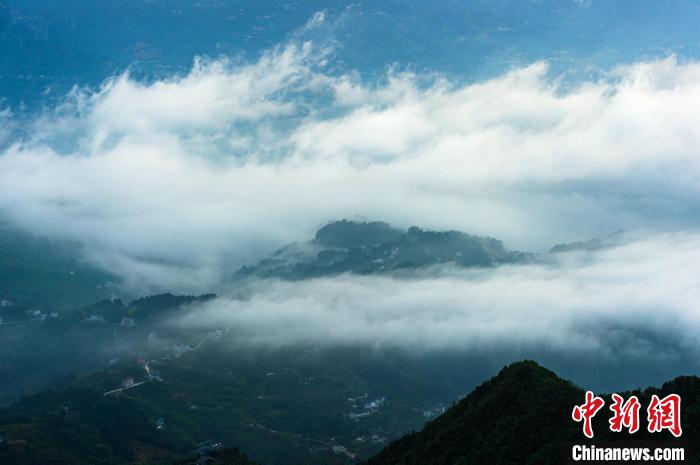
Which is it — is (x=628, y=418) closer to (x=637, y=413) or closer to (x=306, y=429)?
(x=637, y=413)

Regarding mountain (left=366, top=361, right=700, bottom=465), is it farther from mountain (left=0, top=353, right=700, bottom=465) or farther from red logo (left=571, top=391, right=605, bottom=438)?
red logo (left=571, top=391, right=605, bottom=438)

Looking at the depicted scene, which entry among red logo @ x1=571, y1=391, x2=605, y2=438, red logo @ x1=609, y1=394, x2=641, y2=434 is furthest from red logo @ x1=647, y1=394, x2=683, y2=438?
red logo @ x1=571, y1=391, x2=605, y2=438

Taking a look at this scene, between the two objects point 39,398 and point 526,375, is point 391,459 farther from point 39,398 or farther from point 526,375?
point 39,398

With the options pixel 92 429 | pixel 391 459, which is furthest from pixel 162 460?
pixel 391 459

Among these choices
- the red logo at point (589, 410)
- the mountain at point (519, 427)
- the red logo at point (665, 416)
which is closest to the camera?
the red logo at point (665, 416)

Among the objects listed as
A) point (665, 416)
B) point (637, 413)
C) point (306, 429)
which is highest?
point (306, 429)

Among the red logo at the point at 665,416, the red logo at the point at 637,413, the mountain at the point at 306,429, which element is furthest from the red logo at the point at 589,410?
the red logo at the point at 665,416

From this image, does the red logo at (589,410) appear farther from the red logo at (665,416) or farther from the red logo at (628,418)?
the red logo at (665,416)

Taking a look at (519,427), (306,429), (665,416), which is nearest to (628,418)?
(665,416)
